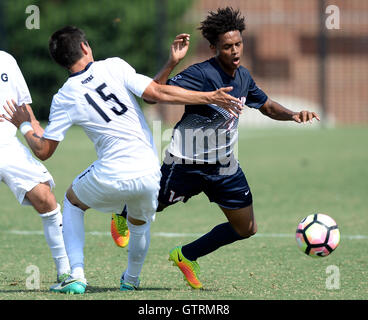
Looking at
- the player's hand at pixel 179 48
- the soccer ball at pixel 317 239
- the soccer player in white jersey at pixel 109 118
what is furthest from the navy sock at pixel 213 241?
the player's hand at pixel 179 48

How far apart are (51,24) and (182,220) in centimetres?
1803

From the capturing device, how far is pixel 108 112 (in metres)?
4.98

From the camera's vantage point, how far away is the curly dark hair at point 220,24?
18.7 ft

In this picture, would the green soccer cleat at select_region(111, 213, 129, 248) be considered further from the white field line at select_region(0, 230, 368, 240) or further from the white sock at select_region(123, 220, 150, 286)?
the white field line at select_region(0, 230, 368, 240)

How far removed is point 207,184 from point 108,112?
114 cm

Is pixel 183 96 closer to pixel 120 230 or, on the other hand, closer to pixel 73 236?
pixel 73 236

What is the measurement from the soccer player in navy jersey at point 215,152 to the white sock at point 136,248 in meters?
0.44

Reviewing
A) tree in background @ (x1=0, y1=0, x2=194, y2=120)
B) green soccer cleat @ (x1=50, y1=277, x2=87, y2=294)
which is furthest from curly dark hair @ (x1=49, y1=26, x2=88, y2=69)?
tree in background @ (x1=0, y1=0, x2=194, y2=120)

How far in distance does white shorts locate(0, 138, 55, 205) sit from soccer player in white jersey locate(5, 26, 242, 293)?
0.33 meters

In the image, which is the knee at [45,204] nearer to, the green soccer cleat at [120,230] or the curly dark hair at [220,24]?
the green soccer cleat at [120,230]

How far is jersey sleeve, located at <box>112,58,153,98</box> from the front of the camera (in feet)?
16.2

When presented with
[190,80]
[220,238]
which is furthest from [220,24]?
[220,238]

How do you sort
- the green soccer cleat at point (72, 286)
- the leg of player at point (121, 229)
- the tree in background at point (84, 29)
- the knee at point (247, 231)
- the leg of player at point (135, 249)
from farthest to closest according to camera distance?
the tree in background at point (84, 29) < the leg of player at point (121, 229) < the knee at point (247, 231) < the leg of player at point (135, 249) < the green soccer cleat at point (72, 286)
